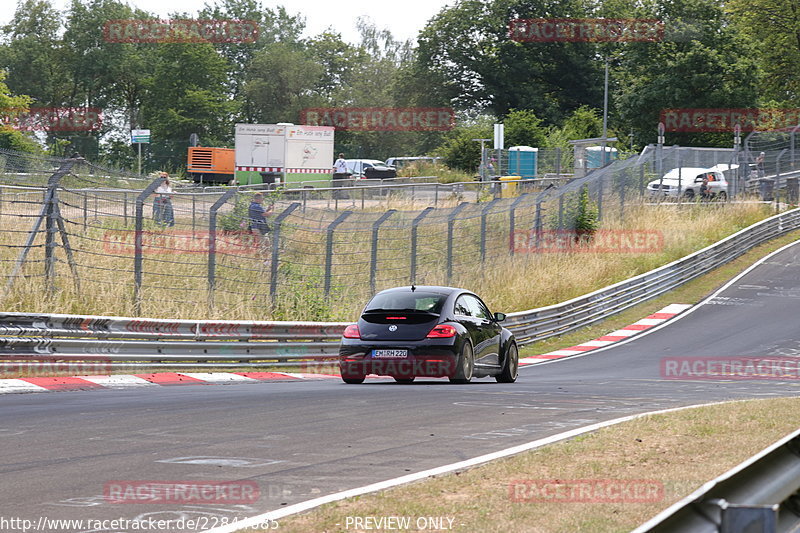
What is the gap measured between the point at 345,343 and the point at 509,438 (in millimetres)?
6051

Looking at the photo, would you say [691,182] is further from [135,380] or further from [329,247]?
[135,380]

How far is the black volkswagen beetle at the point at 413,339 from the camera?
15070 mm

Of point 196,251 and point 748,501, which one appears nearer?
point 748,501

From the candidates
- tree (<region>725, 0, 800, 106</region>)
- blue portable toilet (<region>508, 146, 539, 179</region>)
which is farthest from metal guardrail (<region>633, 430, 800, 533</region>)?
tree (<region>725, 0, 800, 106</region>)

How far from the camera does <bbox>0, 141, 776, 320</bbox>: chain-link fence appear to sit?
1606cm

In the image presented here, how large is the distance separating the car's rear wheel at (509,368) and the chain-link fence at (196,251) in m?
4.12

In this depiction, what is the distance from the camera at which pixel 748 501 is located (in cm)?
471

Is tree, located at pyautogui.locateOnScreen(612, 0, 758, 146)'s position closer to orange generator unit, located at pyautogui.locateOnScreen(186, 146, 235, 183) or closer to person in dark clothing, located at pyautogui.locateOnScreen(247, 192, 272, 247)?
orange generator unit, located at pyautogui.locateOnScreen(186, 146, 235, 183)

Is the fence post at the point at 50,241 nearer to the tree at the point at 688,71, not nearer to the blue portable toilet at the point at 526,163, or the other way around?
the blue portable toilet at the point at 526,163

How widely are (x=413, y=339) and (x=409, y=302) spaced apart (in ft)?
2.03

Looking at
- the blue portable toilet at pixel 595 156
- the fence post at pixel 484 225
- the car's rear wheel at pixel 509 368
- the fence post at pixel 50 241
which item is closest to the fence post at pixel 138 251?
the fence post at pixel 50 241

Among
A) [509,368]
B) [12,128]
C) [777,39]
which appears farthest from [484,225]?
[777,39]

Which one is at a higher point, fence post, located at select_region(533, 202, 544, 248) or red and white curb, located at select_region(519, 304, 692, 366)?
fence post, located at select_region(533, 202, 544, 248)

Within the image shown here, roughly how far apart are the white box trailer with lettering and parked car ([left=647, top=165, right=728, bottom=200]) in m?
15.4
